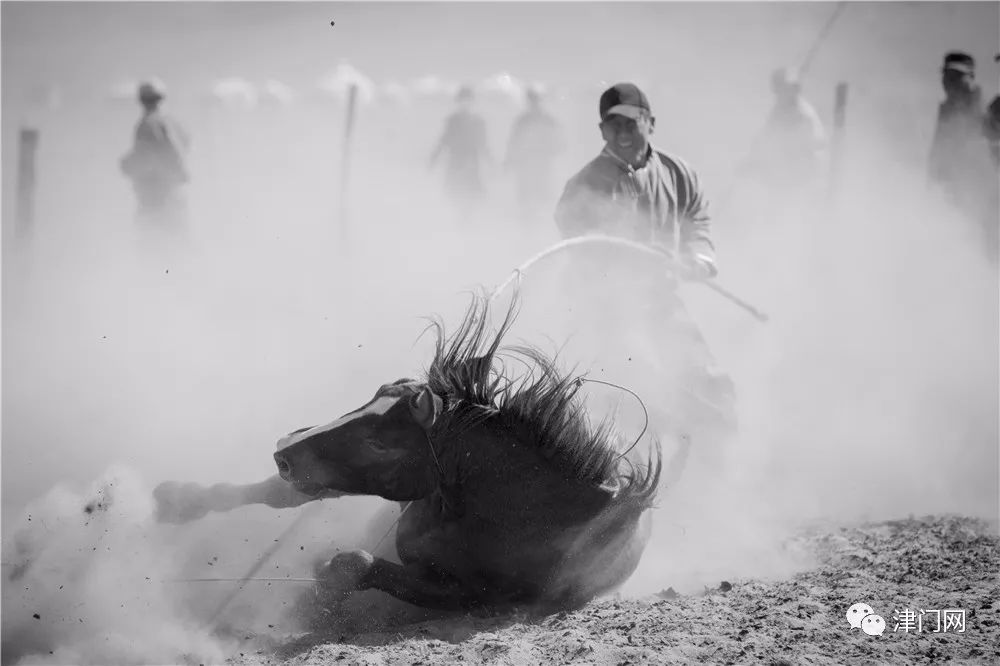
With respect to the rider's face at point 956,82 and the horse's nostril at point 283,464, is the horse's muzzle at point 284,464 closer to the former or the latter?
the horse's nostril at point 283,464

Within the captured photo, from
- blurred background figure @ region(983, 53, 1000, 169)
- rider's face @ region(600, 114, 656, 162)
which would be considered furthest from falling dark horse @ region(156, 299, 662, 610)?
blurred background figure @ region(983, 53, 1000, 169)

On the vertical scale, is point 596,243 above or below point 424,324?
above

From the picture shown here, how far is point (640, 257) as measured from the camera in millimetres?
5797

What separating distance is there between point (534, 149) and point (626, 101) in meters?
8.35

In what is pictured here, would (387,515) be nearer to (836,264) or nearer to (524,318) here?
(524,318)

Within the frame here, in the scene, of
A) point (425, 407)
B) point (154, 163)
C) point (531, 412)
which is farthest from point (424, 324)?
point (154, 163)

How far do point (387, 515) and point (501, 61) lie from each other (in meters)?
11.6

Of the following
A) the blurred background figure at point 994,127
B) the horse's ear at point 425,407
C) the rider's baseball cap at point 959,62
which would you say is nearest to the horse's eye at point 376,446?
the horse's ear at point 425,407

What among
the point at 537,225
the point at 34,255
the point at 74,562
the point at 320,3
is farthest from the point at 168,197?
the point at 74,562

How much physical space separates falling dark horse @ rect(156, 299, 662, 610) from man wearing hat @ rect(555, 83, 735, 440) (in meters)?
1.90

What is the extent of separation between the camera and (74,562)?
4.11 m

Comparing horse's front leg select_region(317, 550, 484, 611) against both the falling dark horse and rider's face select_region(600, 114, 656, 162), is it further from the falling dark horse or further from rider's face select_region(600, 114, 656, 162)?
rider's face select_region(600, 114, 656, 162)

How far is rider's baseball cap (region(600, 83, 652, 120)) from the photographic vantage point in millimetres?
6004

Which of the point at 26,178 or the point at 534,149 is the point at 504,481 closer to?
the point at 534,149
